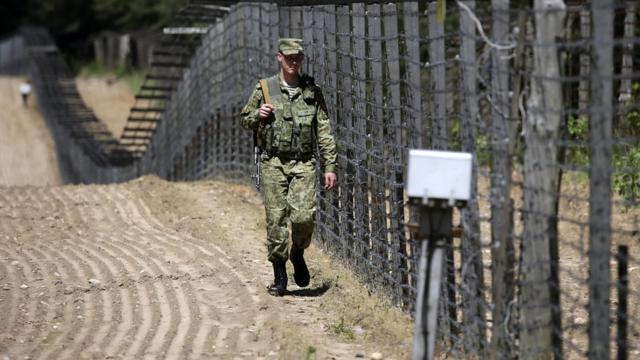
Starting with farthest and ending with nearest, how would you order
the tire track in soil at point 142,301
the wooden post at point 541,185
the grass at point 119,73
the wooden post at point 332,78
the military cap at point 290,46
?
the grass at point 119,73
the wooden post at point 332,78
the military cap at point 290,46
the tire track in soil at point 142,301
the wooden post at point 541,185

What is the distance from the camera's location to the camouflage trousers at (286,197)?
9.83 metres

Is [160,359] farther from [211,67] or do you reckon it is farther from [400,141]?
[211,67]

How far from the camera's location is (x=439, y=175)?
6758 millimetres

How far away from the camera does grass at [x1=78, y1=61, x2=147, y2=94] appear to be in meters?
50.6

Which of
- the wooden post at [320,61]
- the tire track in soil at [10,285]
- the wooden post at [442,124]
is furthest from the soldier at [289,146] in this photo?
the tire track in soil at [10,285]

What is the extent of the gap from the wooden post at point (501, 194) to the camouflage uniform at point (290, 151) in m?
2.66

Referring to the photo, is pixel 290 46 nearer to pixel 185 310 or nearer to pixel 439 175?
pixel 185 310

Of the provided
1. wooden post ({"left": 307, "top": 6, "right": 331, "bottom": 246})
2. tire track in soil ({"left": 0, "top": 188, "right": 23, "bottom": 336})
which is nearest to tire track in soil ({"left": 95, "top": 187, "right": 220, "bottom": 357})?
tire track in soil ({"left": 0, "top": 188, "right": 23, "bottom": 336})

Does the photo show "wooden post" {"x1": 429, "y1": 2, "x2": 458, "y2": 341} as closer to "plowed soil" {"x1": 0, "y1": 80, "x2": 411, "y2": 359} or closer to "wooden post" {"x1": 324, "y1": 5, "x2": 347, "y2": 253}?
"plowed soil" {"x1": 0, "y1": 80, "x2": 411, "y2": 359}

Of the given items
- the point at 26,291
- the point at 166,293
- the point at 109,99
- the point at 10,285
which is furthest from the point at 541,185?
the point at 109,99

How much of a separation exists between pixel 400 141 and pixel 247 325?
1648mm

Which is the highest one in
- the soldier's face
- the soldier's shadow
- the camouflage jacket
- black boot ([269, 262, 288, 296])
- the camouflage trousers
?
the soldier's face

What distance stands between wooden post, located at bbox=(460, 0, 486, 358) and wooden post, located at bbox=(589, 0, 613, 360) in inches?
38.8

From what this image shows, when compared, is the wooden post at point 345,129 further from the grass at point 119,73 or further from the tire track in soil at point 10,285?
the grass at point 119,73
